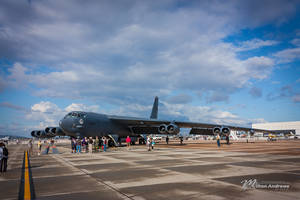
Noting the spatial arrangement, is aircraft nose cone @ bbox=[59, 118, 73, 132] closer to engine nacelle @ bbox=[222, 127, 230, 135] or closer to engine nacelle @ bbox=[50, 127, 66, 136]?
engine nacelle @ bbox=[50, 127, 66, 136]

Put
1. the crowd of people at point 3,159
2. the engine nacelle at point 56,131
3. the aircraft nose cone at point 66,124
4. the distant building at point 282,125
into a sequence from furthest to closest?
the distant building at point 282,125 → the engine nacelle at point 56,131 → the aircraft nose cone at point 66,124 → the crowd of people at point 3,159

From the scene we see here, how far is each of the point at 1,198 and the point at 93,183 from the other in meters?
2.29

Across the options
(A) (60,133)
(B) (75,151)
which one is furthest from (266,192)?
(A) (60,133)

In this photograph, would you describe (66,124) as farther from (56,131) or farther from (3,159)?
(3,159)

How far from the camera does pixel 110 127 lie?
27.8m

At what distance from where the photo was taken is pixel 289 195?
4863 mm

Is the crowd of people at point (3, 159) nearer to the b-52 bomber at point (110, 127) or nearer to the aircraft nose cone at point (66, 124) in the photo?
the aircraft nose cone at point (66, 124)

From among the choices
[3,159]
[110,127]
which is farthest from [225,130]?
[3,159]

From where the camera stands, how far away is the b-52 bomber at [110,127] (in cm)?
2264

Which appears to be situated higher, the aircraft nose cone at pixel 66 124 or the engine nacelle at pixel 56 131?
the aircraft nose cone at pixel 66 124

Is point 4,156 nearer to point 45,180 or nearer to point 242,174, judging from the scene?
point 45,180

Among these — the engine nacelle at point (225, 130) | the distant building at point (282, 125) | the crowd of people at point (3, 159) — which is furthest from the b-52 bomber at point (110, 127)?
the distant building at point (282, 125)

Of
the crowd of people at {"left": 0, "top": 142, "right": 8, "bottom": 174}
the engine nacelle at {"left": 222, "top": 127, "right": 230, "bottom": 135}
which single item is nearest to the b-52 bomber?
the engine nacelle at {"left": 222, "top": 127, "right": 230, "bottom": 135}

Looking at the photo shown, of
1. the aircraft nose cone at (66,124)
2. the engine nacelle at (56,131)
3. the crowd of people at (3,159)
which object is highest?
the aircraft nose cone at (66,124)
